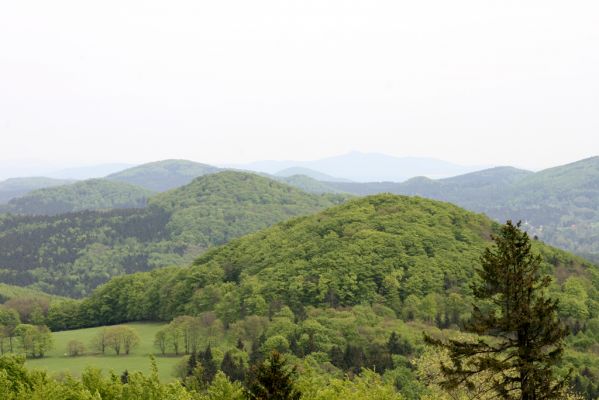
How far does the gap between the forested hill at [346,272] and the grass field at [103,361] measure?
20.9 metres

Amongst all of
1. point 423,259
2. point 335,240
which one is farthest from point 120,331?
point 423,259

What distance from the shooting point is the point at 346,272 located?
5492 inches

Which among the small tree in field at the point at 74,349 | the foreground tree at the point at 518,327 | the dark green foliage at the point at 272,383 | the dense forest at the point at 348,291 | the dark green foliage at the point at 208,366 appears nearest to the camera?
the foreground tree at the point at 518,327

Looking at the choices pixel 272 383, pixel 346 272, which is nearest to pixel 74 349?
pixel 346 272

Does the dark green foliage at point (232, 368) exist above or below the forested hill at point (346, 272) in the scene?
below

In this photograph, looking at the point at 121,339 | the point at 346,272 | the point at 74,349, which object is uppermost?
the point at 346,272

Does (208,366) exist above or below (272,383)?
below

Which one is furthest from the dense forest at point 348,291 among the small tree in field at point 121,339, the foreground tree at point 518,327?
the foreground tree at point 518,327

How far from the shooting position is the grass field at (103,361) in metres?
106

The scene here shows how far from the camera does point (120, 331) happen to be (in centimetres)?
12144

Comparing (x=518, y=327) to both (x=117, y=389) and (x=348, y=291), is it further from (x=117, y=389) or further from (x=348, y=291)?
(x=348, y=291)

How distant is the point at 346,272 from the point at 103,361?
→ 62.7m

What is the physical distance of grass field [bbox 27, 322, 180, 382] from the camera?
106375 mm

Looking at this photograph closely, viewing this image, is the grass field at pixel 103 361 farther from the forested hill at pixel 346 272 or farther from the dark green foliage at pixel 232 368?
the forested hill at pixel 346 272
